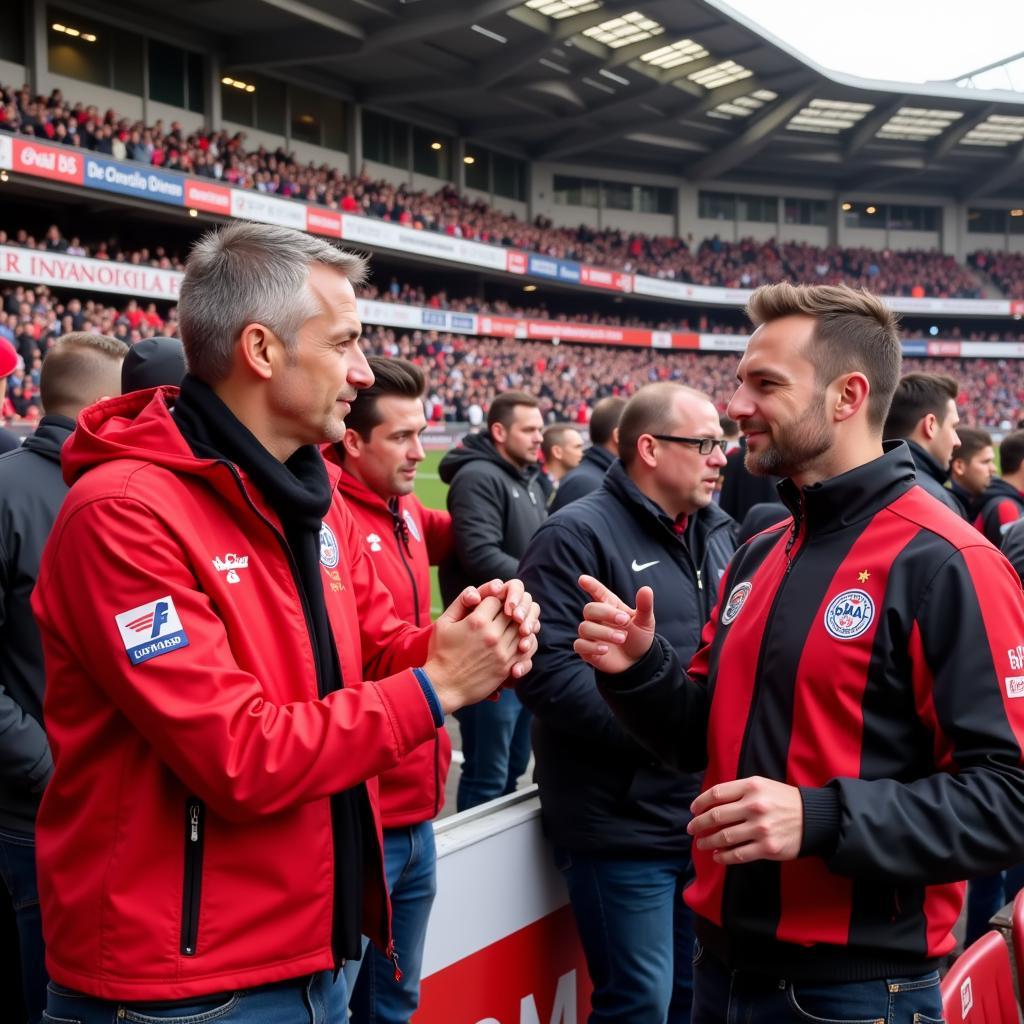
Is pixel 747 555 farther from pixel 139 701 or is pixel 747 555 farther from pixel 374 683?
pixel 139 701

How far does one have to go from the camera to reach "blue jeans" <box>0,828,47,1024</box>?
8.52 ft

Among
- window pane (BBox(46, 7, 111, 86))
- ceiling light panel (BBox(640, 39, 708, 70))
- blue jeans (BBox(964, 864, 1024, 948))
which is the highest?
ceiling light panel (BBox(640, 39, 708, 70))

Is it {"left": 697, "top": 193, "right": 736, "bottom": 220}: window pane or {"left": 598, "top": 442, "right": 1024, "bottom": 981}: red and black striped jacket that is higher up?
{"left": 697, "top": 193, "right": 736, "bottom": 220}: window pane

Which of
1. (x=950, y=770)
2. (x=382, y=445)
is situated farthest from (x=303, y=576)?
(x=382, y=445)

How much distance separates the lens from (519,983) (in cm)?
324

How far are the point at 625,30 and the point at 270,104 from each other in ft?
35.6

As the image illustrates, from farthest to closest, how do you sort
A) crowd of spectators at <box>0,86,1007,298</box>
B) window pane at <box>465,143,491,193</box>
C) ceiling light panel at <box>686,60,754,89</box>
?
window pane at <box>465,143,491,193</box>, ceiling light panel at <box>686,60,754,89</box>, crowd of spectators at <box>0,86,1007,298</box>

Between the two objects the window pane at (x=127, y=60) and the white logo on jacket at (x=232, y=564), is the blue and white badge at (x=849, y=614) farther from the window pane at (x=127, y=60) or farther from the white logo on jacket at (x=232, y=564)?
the window pane at (x=127, y=60)

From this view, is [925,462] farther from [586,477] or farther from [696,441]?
[586,477]

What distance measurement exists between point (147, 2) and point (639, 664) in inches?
1162

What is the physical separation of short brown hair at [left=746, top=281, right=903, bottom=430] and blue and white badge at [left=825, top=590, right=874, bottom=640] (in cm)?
40

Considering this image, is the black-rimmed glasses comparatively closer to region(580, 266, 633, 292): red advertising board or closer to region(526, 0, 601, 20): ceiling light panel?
region(526, 0, 601, 20): ceiling light panel

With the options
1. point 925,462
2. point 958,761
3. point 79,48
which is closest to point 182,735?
point 958,761

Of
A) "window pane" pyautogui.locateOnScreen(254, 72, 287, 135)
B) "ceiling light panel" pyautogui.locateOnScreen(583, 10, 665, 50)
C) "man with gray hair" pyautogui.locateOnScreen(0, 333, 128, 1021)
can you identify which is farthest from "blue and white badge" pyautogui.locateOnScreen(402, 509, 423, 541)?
"window pane" pyautogui.locateOnScreen(254, 72, 287, 135)
